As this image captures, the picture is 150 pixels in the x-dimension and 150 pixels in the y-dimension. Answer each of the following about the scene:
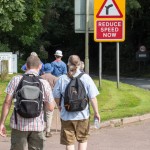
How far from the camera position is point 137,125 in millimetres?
12594

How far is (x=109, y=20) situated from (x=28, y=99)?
432 inches

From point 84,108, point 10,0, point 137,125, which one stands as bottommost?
point 137,125

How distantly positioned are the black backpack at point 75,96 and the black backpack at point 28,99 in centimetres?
86

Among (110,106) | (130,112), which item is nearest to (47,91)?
(130,112)

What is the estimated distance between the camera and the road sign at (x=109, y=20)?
55.3 feet

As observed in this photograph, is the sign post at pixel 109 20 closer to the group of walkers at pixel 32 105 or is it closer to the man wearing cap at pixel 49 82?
the man wearing cap at pixel 49 82

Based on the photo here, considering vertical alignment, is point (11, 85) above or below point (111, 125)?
above

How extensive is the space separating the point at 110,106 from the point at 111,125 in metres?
Result: 2.87

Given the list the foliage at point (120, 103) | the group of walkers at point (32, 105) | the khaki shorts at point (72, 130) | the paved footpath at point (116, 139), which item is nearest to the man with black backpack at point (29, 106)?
the group of walkers at point (32, 105)

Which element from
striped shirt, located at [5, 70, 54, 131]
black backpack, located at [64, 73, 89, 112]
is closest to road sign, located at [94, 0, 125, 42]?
black backpack, located at [64, 73, 89, 112]

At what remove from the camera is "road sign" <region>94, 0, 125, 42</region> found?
55.3 ft

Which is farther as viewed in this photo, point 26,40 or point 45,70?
point 26,40

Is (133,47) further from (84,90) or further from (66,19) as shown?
(84,90)

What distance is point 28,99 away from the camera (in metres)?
6.47
